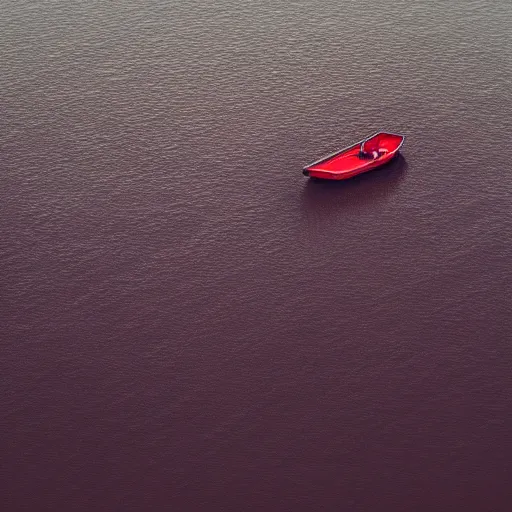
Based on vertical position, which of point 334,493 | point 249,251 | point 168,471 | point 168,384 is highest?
point 249,251

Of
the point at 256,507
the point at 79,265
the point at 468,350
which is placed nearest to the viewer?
the point at 256,507

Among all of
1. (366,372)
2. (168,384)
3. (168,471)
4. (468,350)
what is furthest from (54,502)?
(468,350)

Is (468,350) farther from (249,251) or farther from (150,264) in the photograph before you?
(150,264)

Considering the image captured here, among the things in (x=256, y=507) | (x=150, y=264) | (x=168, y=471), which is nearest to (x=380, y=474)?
(x=256, y=507)

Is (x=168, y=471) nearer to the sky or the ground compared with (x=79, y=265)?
nearer to the ground

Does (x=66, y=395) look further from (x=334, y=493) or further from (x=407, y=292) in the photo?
(x=407, y=292)

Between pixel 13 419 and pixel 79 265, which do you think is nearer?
pixel 13 419

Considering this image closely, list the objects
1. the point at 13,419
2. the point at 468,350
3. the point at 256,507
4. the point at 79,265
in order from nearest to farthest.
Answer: the point at 256,507, the point at 13,419, the point at 468,350, the point at 79,265

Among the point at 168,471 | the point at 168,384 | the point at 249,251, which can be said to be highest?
the point at 249,251

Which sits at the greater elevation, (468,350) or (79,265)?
(79,265)
